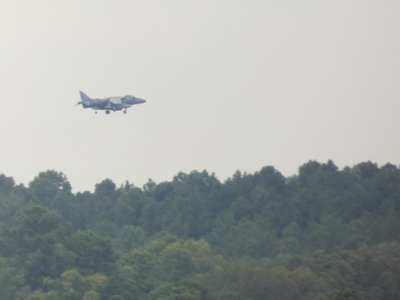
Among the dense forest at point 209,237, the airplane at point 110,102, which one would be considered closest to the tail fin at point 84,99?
the airplane at point 110,102

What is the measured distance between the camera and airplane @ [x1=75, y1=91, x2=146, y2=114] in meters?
110

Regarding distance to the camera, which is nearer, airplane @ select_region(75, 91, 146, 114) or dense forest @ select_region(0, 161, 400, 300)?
airplane @ select_region(75, 91, 146, 114)

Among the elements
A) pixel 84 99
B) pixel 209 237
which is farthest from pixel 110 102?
pixel 209 237

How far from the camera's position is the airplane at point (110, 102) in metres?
110

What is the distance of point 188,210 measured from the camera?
177m

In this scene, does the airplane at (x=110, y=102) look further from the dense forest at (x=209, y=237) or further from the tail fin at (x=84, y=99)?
the dense forest at (x=209, y=237)

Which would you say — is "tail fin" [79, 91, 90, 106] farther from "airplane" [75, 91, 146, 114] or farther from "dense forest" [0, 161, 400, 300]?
"dense forest" [0, 161, 400, 300]

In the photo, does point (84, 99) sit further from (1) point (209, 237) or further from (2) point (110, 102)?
(1) point (209, 237)

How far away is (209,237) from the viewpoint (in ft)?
530

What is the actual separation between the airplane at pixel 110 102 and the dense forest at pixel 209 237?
475 inches

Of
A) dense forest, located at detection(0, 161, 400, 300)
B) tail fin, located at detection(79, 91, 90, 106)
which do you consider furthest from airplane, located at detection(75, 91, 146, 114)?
dense forest, located at detection(0, 161, 400, 300)

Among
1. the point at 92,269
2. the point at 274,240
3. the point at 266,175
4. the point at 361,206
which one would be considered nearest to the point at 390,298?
the point at 92,269

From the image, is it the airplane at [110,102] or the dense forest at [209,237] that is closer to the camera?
the airplane at [110,102]

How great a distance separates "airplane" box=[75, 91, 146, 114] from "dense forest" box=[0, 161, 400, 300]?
12065 millimetres
